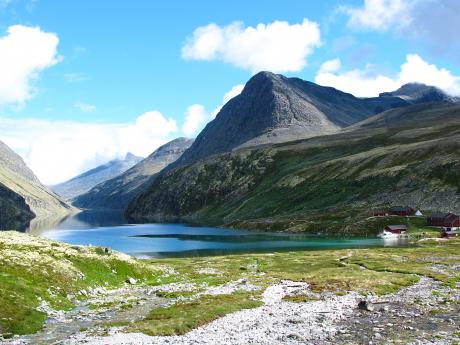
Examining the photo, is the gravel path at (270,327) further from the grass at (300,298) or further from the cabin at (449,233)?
the cabin at (449,233)

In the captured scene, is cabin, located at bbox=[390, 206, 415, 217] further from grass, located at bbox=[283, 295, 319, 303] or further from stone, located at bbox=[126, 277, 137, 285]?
stone, located at bbox=[126, 277, 137, 285]

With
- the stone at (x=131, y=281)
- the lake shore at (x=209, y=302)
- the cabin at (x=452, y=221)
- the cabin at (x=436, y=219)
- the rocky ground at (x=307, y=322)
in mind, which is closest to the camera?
the rocky ground at (x=307, y=322)

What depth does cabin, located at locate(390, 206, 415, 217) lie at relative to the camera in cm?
17612

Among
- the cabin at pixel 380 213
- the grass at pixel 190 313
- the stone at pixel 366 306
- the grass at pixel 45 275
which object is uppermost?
the cabin at pixel 380 213

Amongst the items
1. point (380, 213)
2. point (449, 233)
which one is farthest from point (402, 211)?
point (449, 233)

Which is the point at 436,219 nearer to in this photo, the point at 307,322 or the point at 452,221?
the point at 452,221

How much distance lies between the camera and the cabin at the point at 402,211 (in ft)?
578

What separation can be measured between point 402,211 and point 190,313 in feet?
493

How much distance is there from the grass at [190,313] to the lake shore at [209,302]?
0.10m

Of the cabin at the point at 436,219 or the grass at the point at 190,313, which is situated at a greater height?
the cabin at the point at 436,219

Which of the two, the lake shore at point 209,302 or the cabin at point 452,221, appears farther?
the cabin at point 452,221

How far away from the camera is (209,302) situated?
48.0 meters

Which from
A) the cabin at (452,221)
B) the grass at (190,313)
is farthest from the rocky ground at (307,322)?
the cabin at (452,221)

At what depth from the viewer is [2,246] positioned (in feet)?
195
